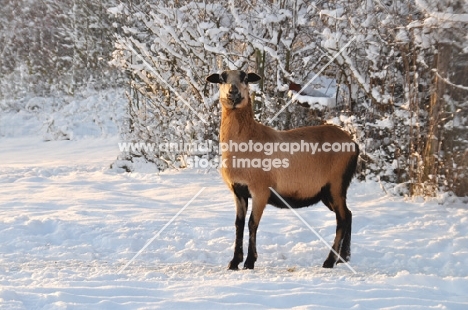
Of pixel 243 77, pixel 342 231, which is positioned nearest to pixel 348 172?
pixel 342 231

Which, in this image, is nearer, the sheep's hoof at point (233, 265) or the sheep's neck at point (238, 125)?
the sheep's hoof at point (233, 265)

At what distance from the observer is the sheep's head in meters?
5.55

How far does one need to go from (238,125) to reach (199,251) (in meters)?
1.54

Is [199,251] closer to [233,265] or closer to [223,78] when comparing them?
[233,265]

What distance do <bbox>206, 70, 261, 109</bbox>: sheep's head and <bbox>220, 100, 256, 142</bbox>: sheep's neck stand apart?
0.07 m

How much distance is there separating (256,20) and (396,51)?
10.3 ft

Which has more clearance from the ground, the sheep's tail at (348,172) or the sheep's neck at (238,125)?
the sheep's neck at (238,125)

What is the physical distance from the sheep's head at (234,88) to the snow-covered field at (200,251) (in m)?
1.64

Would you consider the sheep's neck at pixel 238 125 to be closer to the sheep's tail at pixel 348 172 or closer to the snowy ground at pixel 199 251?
the sheep's tail at pixel 348 172

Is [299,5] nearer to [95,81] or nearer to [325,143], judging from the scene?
[325,143]

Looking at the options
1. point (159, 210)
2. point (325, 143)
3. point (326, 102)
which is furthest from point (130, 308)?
point (326, 102)

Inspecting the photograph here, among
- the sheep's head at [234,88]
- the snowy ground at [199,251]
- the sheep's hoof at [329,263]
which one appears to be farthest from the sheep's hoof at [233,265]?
the sheep's head at [234,88]

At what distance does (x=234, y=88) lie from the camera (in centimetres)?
554

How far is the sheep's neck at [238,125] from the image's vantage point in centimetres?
572
